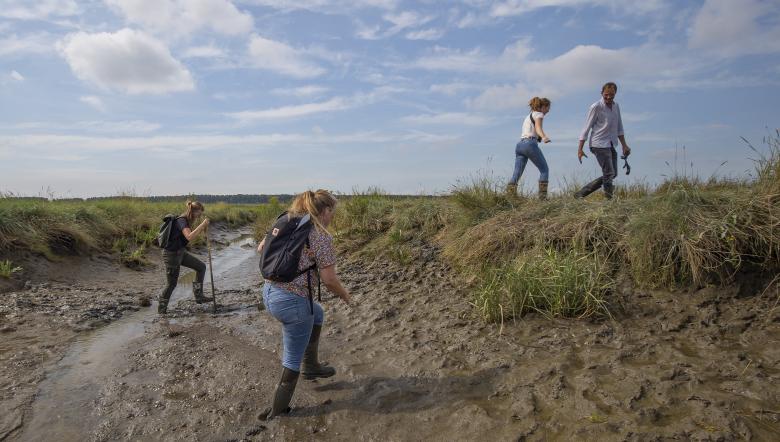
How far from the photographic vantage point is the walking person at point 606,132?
24.6ft

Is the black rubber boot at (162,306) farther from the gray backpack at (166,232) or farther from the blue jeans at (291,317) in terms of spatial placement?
the blue jeans at (291,317)

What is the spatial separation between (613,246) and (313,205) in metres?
3.98

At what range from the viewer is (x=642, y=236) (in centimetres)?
533

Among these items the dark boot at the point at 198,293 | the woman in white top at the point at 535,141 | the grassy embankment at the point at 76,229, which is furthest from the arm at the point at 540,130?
the grassy embankment at the point at 76,229

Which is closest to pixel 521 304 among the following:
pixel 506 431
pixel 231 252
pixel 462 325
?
pixel 462 325

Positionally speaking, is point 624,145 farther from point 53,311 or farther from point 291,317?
point 53,311

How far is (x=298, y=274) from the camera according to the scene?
3.66 metres

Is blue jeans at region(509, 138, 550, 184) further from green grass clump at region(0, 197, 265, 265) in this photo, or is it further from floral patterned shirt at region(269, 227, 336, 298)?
green grass clump at region(0, 197, 265, 265)

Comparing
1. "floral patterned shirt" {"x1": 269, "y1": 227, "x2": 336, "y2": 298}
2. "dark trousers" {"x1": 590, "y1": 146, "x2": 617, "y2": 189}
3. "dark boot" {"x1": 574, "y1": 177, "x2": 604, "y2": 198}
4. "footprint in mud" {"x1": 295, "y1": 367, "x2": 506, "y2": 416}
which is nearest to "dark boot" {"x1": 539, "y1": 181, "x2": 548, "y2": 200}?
"dark boot" {"x1": 574, "y1": 177, "x2": 604, "y2": 198}

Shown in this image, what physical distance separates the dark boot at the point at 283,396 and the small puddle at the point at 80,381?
4.44ft

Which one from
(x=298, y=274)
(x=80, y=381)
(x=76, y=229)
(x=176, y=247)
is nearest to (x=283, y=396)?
(x=298, y=274)

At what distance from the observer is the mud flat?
3.27 meters

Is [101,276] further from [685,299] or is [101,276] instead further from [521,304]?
[685,299]

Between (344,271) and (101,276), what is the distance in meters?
5.36
